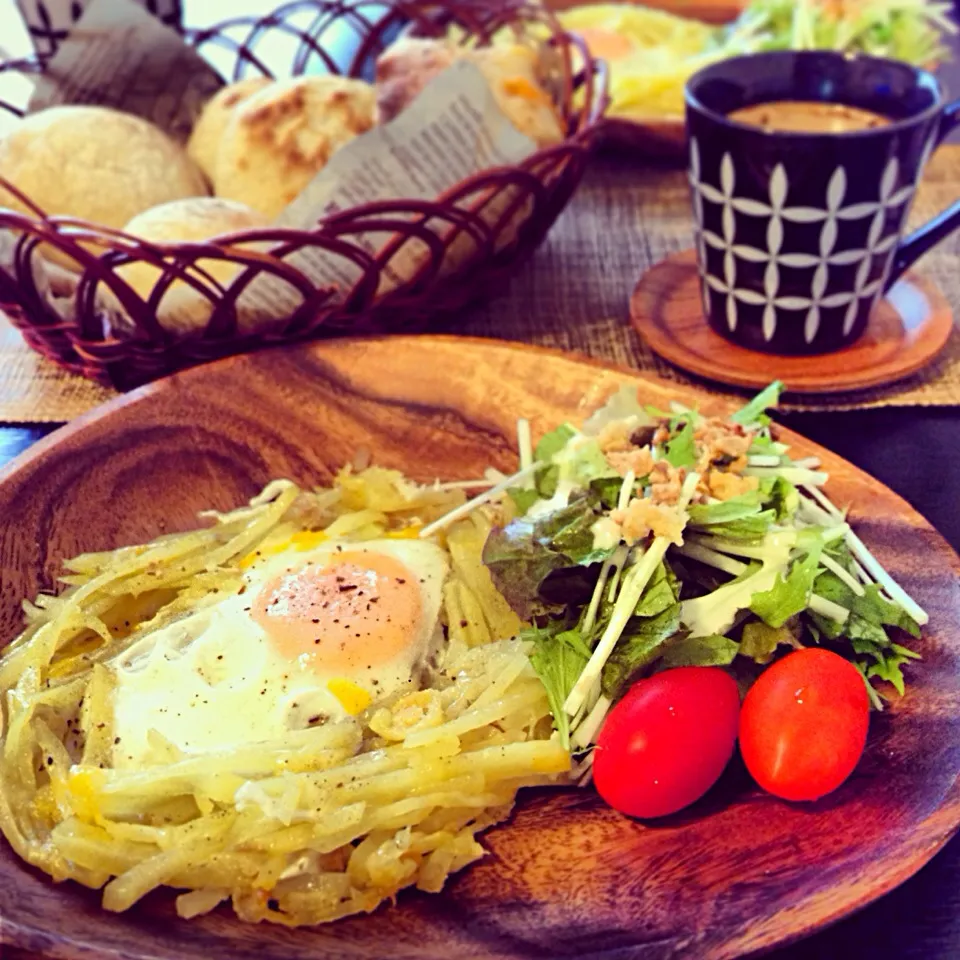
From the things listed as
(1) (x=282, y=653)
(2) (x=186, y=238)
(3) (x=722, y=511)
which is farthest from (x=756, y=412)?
(2) (x=186, y=238)

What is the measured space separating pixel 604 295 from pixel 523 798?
1.65m

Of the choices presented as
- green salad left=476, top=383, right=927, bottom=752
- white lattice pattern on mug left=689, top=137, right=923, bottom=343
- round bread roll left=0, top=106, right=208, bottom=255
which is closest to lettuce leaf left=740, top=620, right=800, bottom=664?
green salad left=476, top=383, right=927, bottom=752

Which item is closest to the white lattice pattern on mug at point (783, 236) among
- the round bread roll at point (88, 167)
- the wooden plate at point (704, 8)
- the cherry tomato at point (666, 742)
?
the cherry tomato at point (666, 742)

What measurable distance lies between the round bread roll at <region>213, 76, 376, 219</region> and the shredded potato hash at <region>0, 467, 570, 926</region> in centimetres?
118

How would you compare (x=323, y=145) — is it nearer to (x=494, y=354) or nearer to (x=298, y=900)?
(x=494, y=354)

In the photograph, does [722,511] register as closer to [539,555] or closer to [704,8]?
[539,555]

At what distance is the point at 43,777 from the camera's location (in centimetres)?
138

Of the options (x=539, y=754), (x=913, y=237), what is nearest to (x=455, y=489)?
(x=539, y=754)

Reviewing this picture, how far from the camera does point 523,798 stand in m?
1.40

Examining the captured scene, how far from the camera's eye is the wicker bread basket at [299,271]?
1.96 meters

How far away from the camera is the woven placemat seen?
2314 millimetres

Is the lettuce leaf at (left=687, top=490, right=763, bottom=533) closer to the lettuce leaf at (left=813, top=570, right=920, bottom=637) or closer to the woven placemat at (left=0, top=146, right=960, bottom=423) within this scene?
the lettuce leaf at (left=813, top=570, right=920, bottom=637)

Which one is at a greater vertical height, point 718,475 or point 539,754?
point 718,475

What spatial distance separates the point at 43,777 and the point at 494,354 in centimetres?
110
